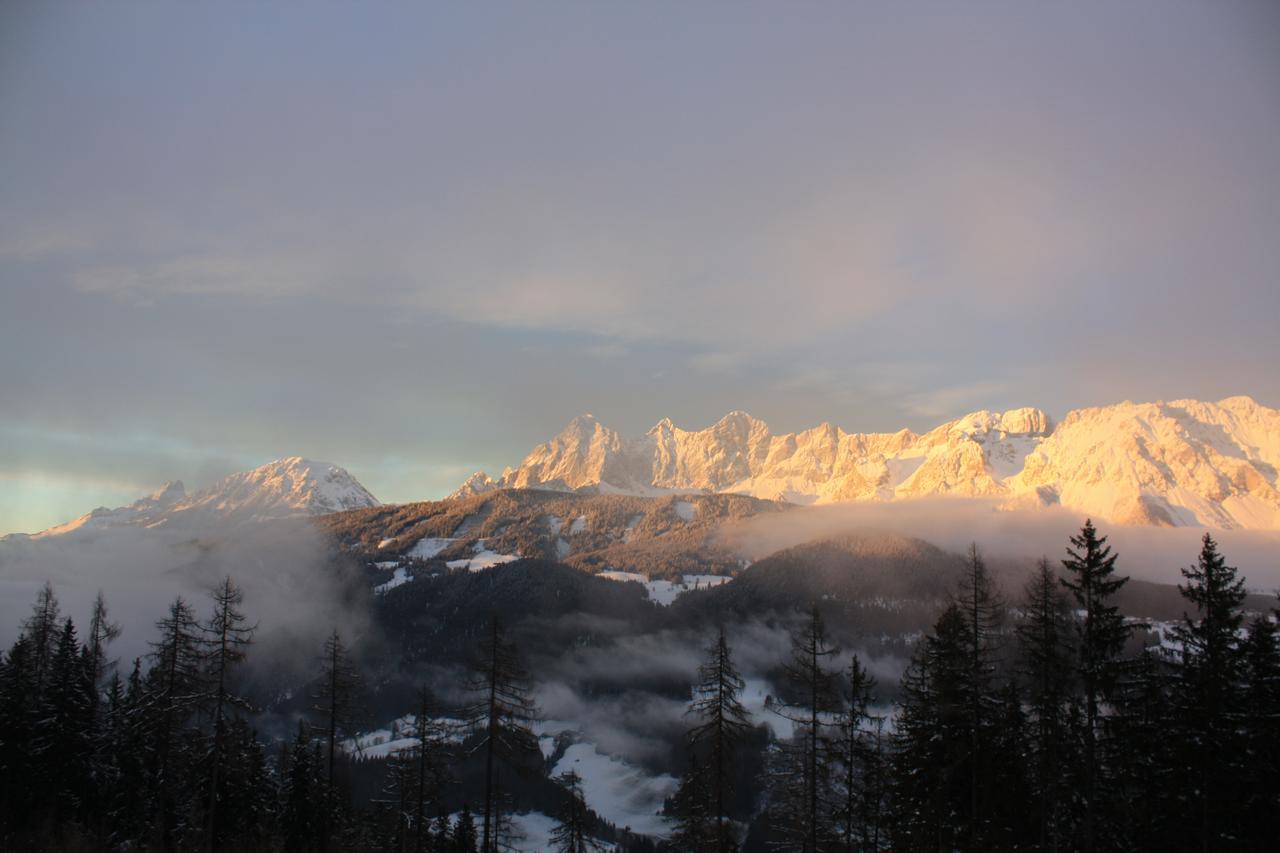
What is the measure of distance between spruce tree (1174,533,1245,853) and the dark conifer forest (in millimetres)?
66

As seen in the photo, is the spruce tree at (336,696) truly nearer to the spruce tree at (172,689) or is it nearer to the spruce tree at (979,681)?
the spruce tree at (172,689)

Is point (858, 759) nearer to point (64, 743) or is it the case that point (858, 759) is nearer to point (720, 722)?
point (720, 722)

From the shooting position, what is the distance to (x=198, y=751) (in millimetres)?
40031

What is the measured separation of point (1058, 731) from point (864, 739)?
10466 millimetres

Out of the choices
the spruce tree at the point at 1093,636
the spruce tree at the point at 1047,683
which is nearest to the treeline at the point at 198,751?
the spruce tree at the point at 1047,683

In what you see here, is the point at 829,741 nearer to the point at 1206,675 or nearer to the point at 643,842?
the point at 1206,675

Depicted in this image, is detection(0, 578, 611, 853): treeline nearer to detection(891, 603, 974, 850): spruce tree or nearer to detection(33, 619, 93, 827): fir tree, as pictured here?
detection(33, 619, 93, 827): fir tree

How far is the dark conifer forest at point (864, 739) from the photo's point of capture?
988 inches

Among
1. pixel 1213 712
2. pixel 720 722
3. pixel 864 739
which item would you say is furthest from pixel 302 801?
pixel 1213 712

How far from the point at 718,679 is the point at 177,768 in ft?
102

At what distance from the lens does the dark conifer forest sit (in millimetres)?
25094

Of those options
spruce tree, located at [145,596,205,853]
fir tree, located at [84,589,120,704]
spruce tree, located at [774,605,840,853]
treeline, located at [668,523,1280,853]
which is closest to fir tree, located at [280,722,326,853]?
spruce tree, located at [145,596,205,853]

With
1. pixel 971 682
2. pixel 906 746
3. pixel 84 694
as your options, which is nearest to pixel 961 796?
pixel 906 746

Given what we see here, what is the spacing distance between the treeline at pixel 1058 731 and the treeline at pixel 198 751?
1127 centimetres
